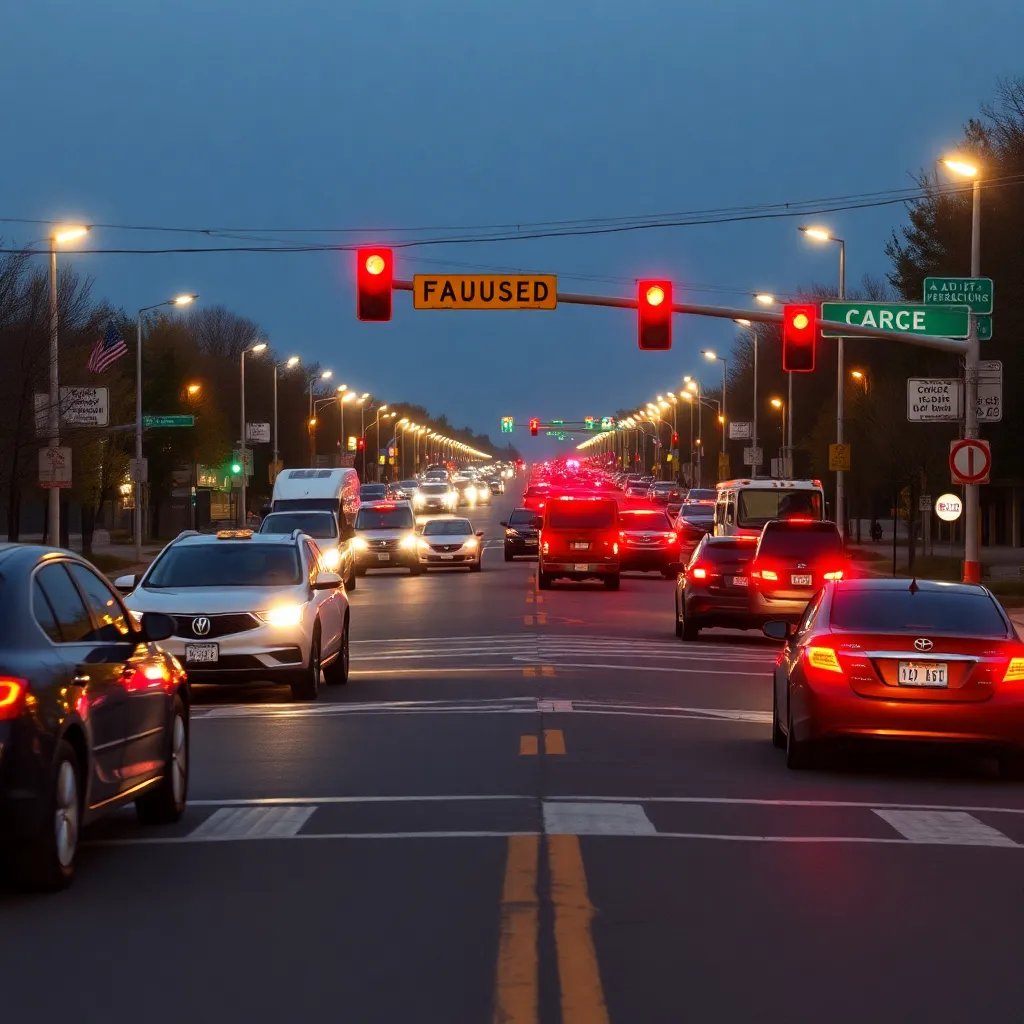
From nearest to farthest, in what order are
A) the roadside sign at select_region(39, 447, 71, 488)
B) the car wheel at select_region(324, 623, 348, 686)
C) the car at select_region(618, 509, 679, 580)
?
the car wheel at select_region(324, 623, 348, 686)
the roadside sign at select_region(39, 447, 71, 488)
the car at select_region(618, 509, 679, 580)

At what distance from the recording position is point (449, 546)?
168 ft

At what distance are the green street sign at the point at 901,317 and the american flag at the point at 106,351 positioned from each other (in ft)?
→ 70.5

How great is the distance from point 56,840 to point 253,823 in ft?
8.33

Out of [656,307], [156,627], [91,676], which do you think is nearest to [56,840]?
[91,676]

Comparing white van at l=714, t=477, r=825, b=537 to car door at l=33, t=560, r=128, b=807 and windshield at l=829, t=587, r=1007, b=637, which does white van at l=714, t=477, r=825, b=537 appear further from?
car door at l=33, t=560, r=128, b=807

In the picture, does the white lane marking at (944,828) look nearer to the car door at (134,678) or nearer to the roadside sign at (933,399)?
the car door at (134,678)

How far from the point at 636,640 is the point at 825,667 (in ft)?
49.6

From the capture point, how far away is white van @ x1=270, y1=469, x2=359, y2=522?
49.8m

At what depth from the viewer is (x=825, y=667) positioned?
14055 mm

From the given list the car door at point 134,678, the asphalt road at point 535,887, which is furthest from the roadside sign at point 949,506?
the car door at point 134,678

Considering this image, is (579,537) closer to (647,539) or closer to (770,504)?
(770,504)

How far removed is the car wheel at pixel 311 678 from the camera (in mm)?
19578

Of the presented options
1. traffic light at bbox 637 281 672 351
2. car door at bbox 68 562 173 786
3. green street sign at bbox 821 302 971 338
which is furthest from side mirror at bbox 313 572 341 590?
green street sign at bbox 821 302 971 338

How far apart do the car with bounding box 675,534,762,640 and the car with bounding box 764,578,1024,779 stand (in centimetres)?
1484
